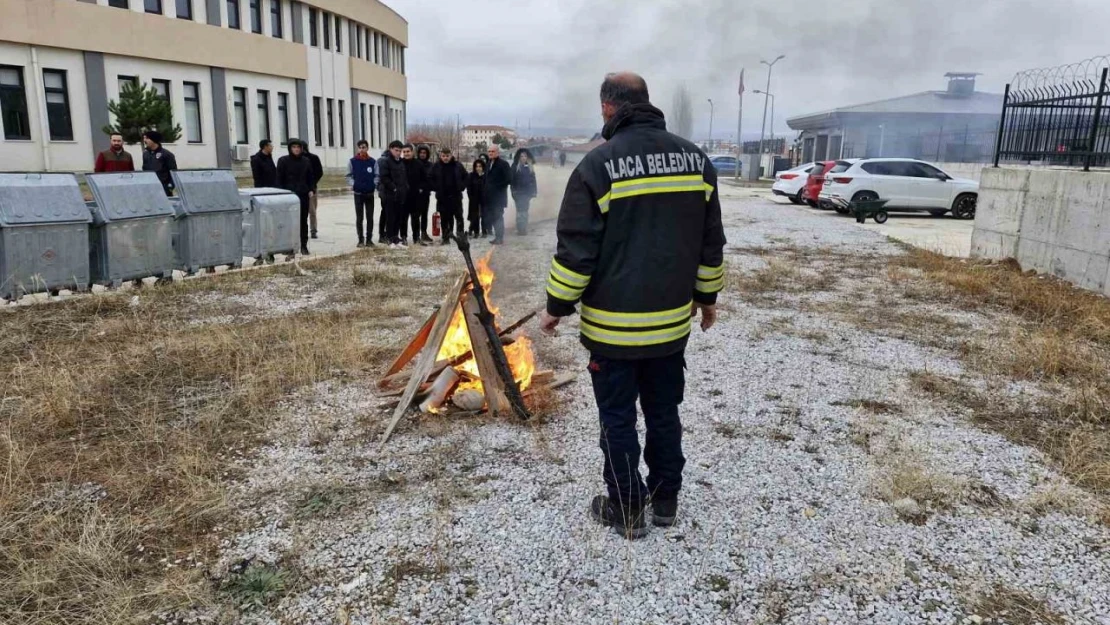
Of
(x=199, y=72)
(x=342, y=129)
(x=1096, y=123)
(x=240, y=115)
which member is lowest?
(x=1096, y=123)

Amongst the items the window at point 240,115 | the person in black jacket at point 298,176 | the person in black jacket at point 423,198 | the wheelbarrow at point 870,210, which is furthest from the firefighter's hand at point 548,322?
the window at point 240,115

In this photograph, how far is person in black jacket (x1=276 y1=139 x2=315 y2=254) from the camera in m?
10.6

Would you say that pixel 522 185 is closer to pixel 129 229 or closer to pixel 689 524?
pixel 129 229

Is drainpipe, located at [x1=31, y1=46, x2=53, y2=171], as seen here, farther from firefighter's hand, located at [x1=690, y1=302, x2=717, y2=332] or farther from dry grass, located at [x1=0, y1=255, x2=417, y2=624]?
firefighter's hand, located at [x1=690, y1=302, x2=717, y2=332]

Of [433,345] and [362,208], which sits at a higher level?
[362,208]

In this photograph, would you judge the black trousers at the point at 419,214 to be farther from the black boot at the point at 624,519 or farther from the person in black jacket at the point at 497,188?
the black boot at the point at 624,519

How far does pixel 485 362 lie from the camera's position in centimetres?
429

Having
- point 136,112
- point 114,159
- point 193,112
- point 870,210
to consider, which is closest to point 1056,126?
point 870,210

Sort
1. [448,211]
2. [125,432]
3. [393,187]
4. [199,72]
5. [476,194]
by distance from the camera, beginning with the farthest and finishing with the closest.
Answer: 1. [199,72]
2. [476,194]
3. [448,211]
4. [393,187]
5. [125,432]

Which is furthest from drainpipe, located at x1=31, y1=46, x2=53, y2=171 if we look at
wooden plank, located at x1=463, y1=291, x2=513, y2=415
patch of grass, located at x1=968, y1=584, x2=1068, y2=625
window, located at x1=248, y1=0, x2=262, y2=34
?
patch of grass, located at x1=968, y1=584, x2=1068, y2=625

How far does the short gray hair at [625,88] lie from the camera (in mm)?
2750

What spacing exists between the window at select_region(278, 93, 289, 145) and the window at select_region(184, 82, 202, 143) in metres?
4.01

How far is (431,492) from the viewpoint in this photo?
330 centimetres

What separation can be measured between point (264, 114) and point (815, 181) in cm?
2204
